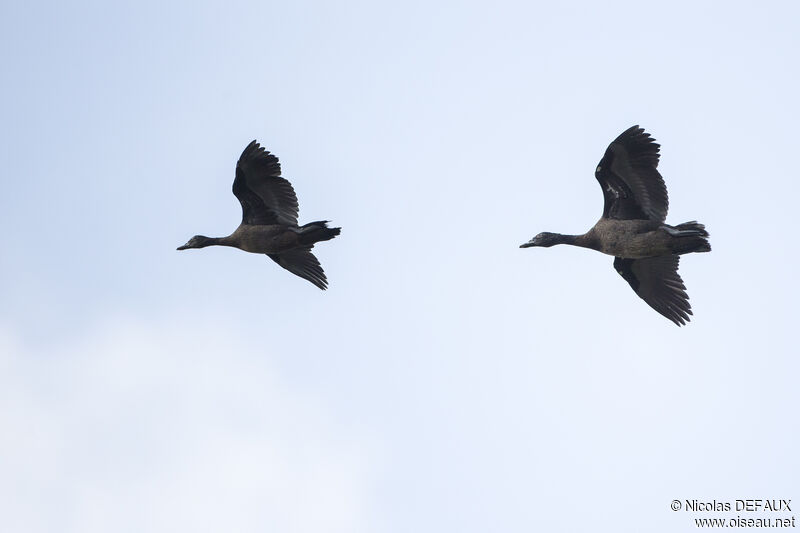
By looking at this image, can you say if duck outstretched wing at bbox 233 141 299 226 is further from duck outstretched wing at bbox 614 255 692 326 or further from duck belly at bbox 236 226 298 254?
duck outstretched wing at bbox 614 255 692 326

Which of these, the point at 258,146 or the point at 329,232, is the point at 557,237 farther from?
the point at 258,146

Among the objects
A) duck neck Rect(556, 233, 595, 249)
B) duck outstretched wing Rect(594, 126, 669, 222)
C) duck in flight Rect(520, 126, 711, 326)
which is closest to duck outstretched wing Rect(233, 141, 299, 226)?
duck neck Rect(556, 233, 595, 249)

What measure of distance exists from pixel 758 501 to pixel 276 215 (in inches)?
422

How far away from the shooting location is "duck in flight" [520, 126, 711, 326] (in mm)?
21969

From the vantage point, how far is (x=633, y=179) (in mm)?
22406

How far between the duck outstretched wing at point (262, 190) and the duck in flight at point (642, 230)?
18.5 ft

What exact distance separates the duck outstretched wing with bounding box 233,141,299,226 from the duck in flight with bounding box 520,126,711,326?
563 centimetres

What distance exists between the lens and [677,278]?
77.0ft

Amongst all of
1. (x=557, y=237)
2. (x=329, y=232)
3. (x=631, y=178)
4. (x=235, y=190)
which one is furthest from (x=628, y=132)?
(x=235, y=190)

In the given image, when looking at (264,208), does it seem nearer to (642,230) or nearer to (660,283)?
(642,230)

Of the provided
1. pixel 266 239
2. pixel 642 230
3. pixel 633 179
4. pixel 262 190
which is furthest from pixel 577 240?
pixel 262 190

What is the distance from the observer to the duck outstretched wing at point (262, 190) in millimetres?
23781

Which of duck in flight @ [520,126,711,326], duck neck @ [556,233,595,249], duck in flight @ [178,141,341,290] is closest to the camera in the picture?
duck in flight @ [520,126,711,326]

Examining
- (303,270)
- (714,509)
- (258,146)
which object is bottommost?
(714,509)
